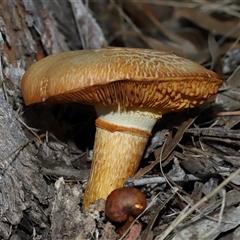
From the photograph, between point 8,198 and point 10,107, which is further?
point 10,107

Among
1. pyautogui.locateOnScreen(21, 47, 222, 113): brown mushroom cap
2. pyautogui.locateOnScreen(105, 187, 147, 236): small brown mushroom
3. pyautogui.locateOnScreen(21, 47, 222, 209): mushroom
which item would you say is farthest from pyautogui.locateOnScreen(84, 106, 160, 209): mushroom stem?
pyautogui.locateOnScreen(105, 187, 147, 236): small brown mushroom

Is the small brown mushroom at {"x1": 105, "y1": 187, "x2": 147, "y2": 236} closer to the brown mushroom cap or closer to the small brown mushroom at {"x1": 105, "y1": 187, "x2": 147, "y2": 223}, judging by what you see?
the small brown mushroom at {"x1": 105, "y1": 187, "x2": 147, "y2": 223}

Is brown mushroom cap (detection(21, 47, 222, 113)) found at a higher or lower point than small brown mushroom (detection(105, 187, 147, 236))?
higher

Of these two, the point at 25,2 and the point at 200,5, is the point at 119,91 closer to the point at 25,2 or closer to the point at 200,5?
the point at 25,2

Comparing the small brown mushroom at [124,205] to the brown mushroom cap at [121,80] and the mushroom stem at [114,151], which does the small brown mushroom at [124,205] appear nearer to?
the mushroom stem at [114,151]

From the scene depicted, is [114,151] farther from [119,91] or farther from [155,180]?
[119,91]

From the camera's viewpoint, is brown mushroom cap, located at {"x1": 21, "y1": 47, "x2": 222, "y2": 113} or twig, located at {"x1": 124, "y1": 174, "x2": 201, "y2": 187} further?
twig, located at {"x1": 124, "y1": 174, "x2": 201, "y2": 187}

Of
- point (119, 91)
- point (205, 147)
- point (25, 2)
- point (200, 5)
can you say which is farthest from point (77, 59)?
point (200, 5)
